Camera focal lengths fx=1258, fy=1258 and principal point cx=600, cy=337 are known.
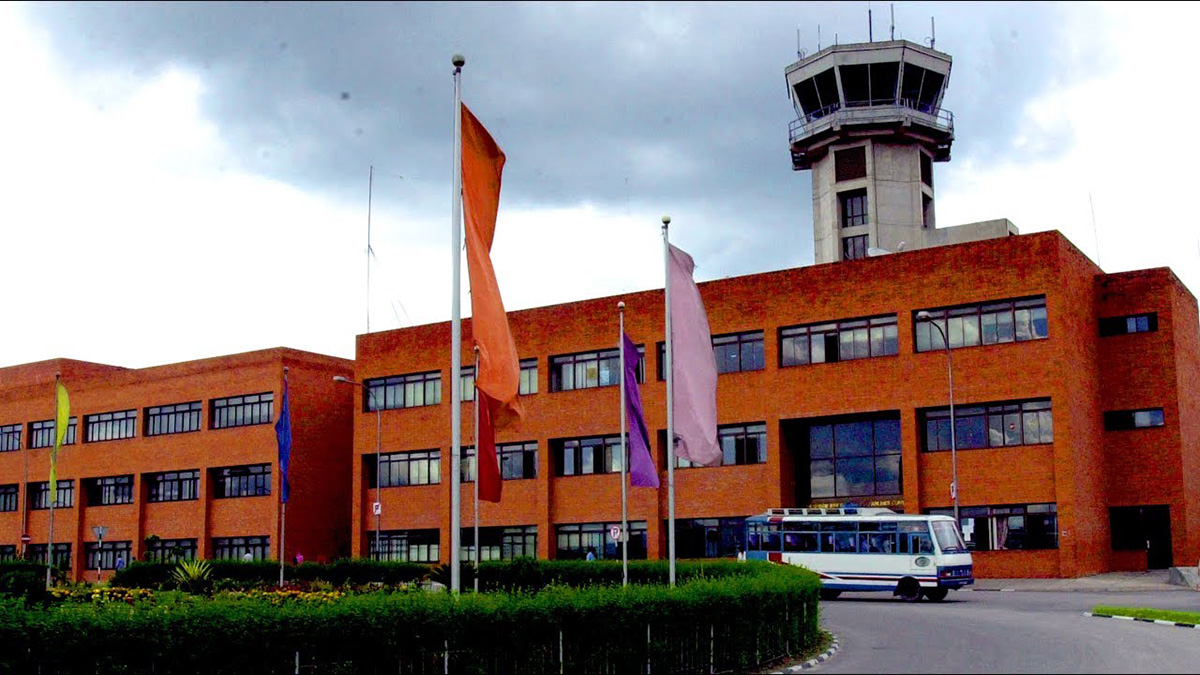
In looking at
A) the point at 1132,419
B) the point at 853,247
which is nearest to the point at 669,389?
the point at 1132,419

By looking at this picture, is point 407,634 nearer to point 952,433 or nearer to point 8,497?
point 952,433

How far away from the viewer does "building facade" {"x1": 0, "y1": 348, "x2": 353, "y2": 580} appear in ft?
226

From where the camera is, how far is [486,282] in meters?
20.5

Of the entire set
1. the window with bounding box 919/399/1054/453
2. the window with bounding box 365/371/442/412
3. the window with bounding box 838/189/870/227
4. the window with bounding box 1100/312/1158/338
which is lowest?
the window with bounding box 919/399/1054/453

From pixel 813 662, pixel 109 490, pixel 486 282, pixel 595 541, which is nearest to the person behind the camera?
pixel 486 282

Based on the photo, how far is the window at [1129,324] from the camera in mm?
51594

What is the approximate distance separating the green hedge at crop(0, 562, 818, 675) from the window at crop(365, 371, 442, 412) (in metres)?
45.6

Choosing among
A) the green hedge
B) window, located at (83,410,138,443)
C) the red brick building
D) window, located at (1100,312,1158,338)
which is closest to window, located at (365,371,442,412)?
the red brick building

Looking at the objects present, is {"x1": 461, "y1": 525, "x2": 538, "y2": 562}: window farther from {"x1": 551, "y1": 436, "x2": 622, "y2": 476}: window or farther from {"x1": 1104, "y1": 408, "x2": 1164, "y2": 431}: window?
{"x1": 1104, "y1": 408, "x2": 1164, "y2": 431}: window

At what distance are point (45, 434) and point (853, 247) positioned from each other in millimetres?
52264

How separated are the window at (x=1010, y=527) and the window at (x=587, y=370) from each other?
16081mm

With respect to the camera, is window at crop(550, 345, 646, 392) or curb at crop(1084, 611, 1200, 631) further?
window at crop(550, 345, 646, 392)

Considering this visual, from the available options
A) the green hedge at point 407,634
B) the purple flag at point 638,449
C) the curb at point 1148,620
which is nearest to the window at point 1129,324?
the curb at point 1148,620

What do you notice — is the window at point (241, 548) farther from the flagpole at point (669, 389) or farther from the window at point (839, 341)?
the flagpole at point (669, 389)
